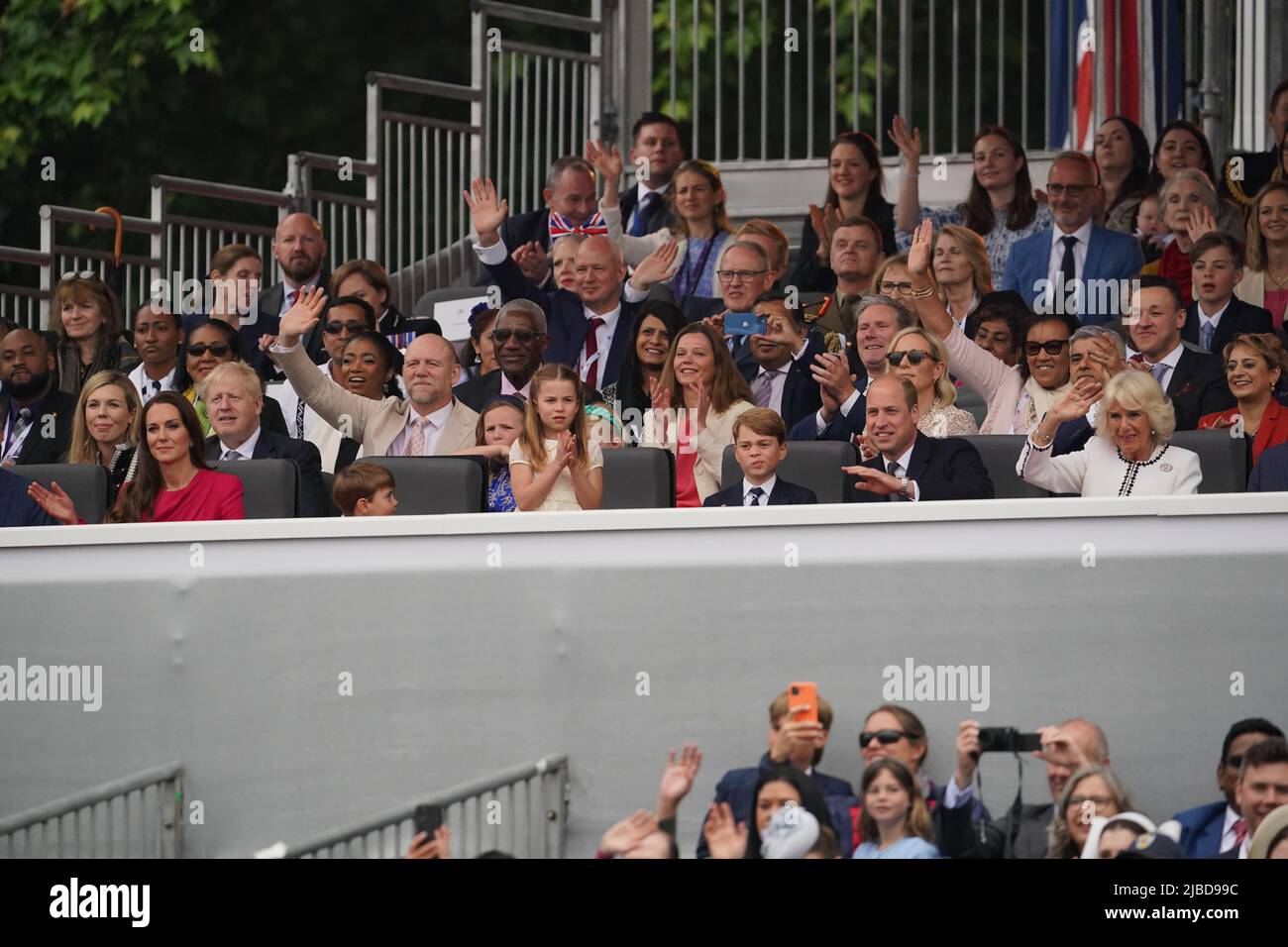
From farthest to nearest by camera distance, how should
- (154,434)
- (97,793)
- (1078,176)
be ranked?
(1078,176), (154,434), (97,793)

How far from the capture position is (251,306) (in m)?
10.3

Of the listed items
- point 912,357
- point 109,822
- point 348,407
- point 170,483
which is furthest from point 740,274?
point 109,822

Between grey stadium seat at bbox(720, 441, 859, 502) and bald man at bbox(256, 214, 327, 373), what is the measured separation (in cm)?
317

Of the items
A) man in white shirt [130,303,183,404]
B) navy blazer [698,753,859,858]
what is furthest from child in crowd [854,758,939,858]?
man in white shirt [130,303,183,404]

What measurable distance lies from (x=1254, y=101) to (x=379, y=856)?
602 cm

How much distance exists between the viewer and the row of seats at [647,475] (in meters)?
7.39

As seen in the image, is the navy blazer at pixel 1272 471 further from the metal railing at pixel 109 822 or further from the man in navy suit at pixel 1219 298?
the metal railing at pixel 109 822

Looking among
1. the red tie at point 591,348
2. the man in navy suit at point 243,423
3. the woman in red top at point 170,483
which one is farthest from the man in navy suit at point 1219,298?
the woman in red top at point 170,483

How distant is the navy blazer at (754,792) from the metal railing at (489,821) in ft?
1.43

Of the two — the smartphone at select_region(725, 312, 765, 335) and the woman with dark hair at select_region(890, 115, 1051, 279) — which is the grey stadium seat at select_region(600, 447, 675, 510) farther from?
the woman with dark hair at select_region(890, 115, 1051, 279)

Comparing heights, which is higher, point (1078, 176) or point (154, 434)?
point (1078, 176)

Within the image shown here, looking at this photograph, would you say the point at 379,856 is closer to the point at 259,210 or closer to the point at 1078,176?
the point at 1078,176
